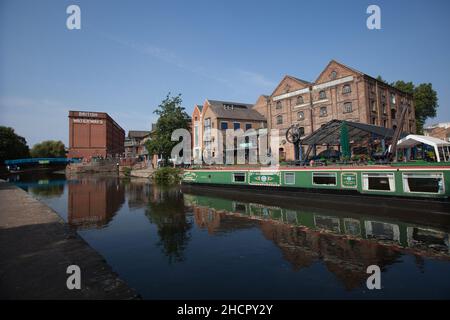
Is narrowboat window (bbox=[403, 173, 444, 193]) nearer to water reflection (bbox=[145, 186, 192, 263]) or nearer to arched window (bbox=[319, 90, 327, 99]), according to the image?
water reflection (bbox=[145, 186, 192, 263])

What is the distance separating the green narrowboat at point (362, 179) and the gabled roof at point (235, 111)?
75.6 feet

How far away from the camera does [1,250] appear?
22.2ft

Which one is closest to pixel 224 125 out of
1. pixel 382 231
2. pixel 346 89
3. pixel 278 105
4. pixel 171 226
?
pixel 278 105

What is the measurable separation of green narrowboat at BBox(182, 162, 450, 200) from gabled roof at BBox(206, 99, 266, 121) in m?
23.1

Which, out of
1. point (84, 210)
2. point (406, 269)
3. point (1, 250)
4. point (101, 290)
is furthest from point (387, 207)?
point (84, 210)

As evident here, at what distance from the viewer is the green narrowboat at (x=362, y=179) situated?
13351 mm

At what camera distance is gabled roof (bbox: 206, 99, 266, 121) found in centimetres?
4513

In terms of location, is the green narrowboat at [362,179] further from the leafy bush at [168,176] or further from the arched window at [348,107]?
the arched window at [348,107]

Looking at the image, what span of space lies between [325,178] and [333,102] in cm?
1983

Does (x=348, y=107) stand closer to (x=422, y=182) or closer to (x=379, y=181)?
(x=379, y=181)

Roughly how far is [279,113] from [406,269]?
34986 mm

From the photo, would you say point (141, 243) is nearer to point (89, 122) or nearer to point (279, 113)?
point (279, 113)

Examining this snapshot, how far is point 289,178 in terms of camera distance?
782 inches

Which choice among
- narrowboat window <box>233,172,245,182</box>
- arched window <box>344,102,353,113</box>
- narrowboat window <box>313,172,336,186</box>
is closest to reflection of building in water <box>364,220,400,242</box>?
narrowboat window <box>313,172,336,186</box>
